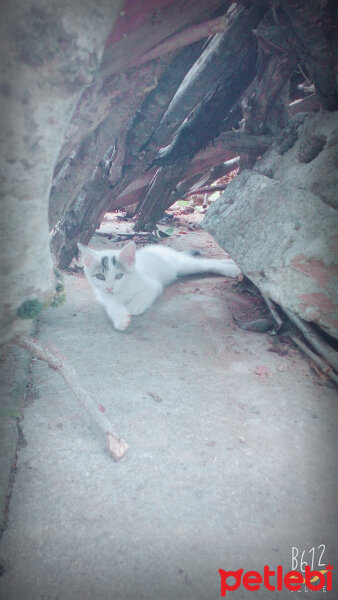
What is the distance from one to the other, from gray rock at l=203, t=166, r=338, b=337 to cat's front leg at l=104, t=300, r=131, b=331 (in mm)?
1058

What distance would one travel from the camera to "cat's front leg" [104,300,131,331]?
10.00 ft

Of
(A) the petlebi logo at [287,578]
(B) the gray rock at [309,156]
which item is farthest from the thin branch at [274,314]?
(A) the petlebi logo at [287,578]

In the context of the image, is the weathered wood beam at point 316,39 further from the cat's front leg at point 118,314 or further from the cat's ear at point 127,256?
the cat's front leg at point 118,314

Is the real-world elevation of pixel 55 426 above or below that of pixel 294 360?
below

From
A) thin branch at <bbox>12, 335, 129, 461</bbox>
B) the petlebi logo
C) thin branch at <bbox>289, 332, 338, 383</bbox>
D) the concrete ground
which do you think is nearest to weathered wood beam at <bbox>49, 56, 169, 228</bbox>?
the concrete ground

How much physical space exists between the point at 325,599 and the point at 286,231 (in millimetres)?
2013

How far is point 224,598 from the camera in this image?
122 cm

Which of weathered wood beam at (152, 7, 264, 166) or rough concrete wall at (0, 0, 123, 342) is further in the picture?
weathered wood beam at (152, 7, 264, 166)

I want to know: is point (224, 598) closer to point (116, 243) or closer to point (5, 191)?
point (5, 191)

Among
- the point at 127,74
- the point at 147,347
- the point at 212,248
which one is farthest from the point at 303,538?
the point at 212,248

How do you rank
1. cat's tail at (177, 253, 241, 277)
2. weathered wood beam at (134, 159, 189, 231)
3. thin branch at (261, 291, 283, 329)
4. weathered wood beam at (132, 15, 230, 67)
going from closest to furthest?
weathered wood beam at (132, 15, 230, 67) → thin branch at (261, 291, 283, 329) → cat's tail at (177, 253, 241, 277) → weathered wood beam at (134, 159, 189, 231)

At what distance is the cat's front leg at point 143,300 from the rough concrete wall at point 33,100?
1836 mm

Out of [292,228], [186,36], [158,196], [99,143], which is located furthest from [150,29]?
[158,196]

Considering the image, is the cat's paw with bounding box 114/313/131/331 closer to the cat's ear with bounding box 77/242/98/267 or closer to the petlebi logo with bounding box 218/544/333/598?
the cat's ear with bounding box 77/242/98/267
